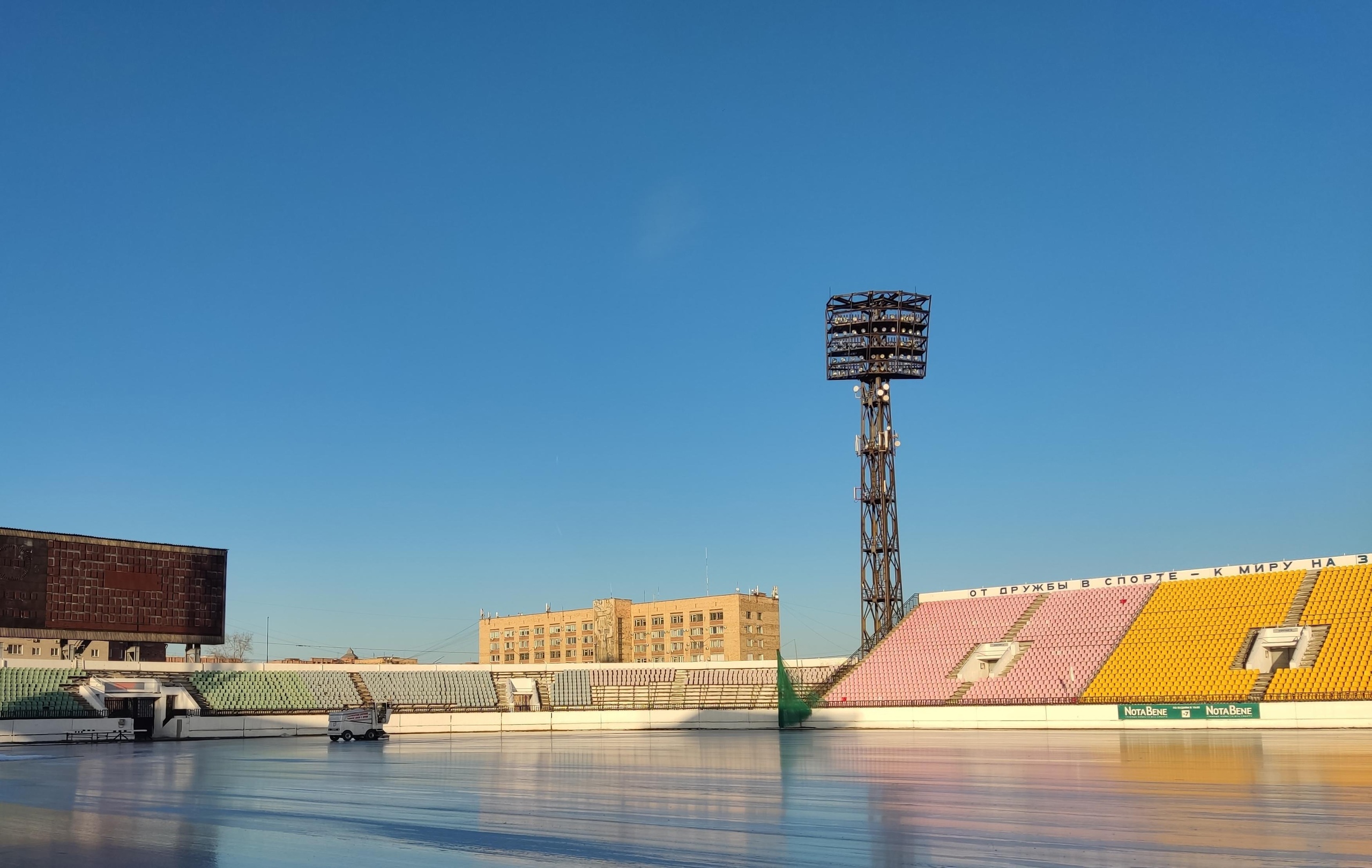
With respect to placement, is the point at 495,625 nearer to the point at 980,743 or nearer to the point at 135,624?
the point at 135,624

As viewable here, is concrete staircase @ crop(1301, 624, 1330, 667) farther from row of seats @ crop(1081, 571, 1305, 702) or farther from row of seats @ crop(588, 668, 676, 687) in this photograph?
row of seats @ crop(588, 668, 676, 687)

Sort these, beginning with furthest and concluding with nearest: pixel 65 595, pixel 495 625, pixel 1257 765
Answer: pixel 495 625
pixel 65 595
pixel 1257 765

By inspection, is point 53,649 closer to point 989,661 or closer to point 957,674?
point 957,674

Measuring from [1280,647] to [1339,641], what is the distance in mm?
3380

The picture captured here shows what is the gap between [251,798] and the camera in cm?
2442

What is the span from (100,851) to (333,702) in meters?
65.4

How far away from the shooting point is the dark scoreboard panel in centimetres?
6359

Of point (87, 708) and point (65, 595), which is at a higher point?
point (65, 595)

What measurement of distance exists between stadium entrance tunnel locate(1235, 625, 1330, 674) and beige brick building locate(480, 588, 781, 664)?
3726 inches

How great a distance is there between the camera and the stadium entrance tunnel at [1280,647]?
6134cm

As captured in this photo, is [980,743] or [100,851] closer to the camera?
[100,851]

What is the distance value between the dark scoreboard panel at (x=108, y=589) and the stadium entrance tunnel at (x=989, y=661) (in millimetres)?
48623

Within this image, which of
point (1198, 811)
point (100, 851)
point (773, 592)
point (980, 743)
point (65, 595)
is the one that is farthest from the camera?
point (773, 592)

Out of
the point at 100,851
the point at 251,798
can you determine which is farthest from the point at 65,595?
the point at 100,851
